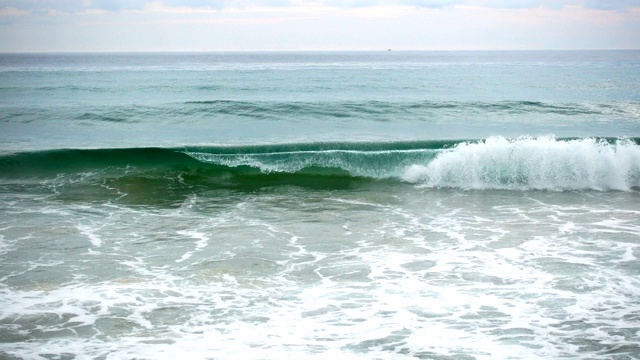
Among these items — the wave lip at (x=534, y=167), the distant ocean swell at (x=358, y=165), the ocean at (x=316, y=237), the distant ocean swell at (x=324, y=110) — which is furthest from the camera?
the distant ocean swell at (x=324, y=110)

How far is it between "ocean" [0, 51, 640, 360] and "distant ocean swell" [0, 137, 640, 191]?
0.17 ft

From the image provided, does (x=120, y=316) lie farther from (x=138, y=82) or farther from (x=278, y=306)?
(x=138, y=82)

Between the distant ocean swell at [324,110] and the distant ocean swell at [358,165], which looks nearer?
the distant ocean swell at [358,165]

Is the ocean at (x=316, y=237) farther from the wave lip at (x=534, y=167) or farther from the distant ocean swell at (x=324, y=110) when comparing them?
the distant ocean swell at (x=324, y=110)

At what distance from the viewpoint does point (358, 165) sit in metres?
15.5

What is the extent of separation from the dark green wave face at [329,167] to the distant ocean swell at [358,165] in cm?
2

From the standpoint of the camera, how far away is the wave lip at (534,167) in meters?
13.9

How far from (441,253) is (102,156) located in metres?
10.1

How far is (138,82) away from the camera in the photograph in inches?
1441

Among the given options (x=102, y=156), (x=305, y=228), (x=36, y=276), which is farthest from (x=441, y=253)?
(x=102, y=156)

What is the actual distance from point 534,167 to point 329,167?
4.66 m

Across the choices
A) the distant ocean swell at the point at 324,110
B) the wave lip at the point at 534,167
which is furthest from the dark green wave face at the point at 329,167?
the distant ocean swell at the point at 324,110

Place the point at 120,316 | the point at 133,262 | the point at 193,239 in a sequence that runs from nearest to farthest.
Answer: the point at 120,316
the point at 133,262
the point at 193,239

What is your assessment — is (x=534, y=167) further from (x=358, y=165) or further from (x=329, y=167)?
(x=329, y=167)
